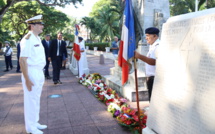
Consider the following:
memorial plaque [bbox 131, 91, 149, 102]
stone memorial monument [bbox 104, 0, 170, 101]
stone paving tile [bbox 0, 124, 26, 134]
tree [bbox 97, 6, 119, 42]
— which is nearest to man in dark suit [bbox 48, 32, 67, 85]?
stone memorial monument [bbox 104, 0, 170, 101]

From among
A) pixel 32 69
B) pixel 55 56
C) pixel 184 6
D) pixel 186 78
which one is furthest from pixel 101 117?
pixel 184 6

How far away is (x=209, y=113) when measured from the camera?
1.85 meters

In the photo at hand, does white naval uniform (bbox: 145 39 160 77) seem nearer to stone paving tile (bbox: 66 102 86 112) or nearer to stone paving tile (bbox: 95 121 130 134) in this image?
stone paving tile (bbox: 95 121 130 134)

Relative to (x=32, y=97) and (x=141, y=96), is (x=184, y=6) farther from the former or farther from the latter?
(x=32, y=97)

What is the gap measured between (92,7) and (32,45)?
60.3 meters

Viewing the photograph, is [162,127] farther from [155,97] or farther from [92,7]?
[92,7]

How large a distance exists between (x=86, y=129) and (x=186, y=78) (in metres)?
2.36

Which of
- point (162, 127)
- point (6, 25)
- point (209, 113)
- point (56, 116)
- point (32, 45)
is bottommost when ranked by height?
point (56, 116)

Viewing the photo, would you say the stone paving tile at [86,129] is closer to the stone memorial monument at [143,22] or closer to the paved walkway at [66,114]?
the paved walkway at [66,114]

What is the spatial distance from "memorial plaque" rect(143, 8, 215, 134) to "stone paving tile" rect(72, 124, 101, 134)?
142cm

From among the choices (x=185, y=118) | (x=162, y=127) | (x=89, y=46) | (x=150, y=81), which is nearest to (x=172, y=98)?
(x=185, y=118)

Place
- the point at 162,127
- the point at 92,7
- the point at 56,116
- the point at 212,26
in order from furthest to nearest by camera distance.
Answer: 1. the point at 92,7
2. the point at 56,116
3. the point at 162,127
4. the point at 212,26

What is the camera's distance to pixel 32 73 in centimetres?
332

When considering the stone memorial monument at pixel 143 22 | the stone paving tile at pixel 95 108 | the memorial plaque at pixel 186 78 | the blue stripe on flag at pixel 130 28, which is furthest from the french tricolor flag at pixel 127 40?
the stone memorial monument at pixel 143 22
